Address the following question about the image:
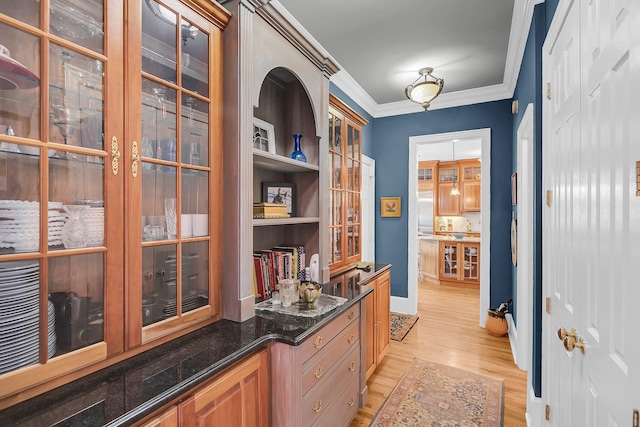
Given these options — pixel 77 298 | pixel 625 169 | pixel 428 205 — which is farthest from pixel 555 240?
pixel 428 205

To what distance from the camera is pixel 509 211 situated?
3.76 metres

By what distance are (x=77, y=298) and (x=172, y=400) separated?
0.46m

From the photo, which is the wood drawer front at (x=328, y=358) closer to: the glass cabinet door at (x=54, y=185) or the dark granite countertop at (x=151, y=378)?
the dark granite countertop at (x=151, y=378)

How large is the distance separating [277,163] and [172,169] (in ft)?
2.57

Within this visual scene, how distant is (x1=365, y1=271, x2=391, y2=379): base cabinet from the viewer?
2533 millimetres

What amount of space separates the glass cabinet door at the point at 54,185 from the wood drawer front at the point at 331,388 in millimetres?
953

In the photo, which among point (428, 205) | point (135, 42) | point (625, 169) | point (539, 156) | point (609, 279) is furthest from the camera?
point (428, 205)

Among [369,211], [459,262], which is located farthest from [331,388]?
[459,262]

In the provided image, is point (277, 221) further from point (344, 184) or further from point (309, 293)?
point (344, 184)

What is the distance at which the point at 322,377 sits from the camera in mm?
1674

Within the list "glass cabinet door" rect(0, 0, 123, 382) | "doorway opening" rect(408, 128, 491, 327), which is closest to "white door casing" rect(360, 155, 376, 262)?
"doorway opening" rect(408, 128, 491, 327)

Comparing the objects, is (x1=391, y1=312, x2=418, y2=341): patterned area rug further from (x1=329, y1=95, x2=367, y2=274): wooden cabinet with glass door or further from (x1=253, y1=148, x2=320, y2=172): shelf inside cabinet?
(x1=253, y1=148, x2=320, y2=172): shelf inside cabinet

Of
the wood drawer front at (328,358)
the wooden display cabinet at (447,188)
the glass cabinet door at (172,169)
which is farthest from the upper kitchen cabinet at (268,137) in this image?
the wooden display cabinet at (447,188)

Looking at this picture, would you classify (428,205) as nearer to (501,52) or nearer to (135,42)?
(501,52)
